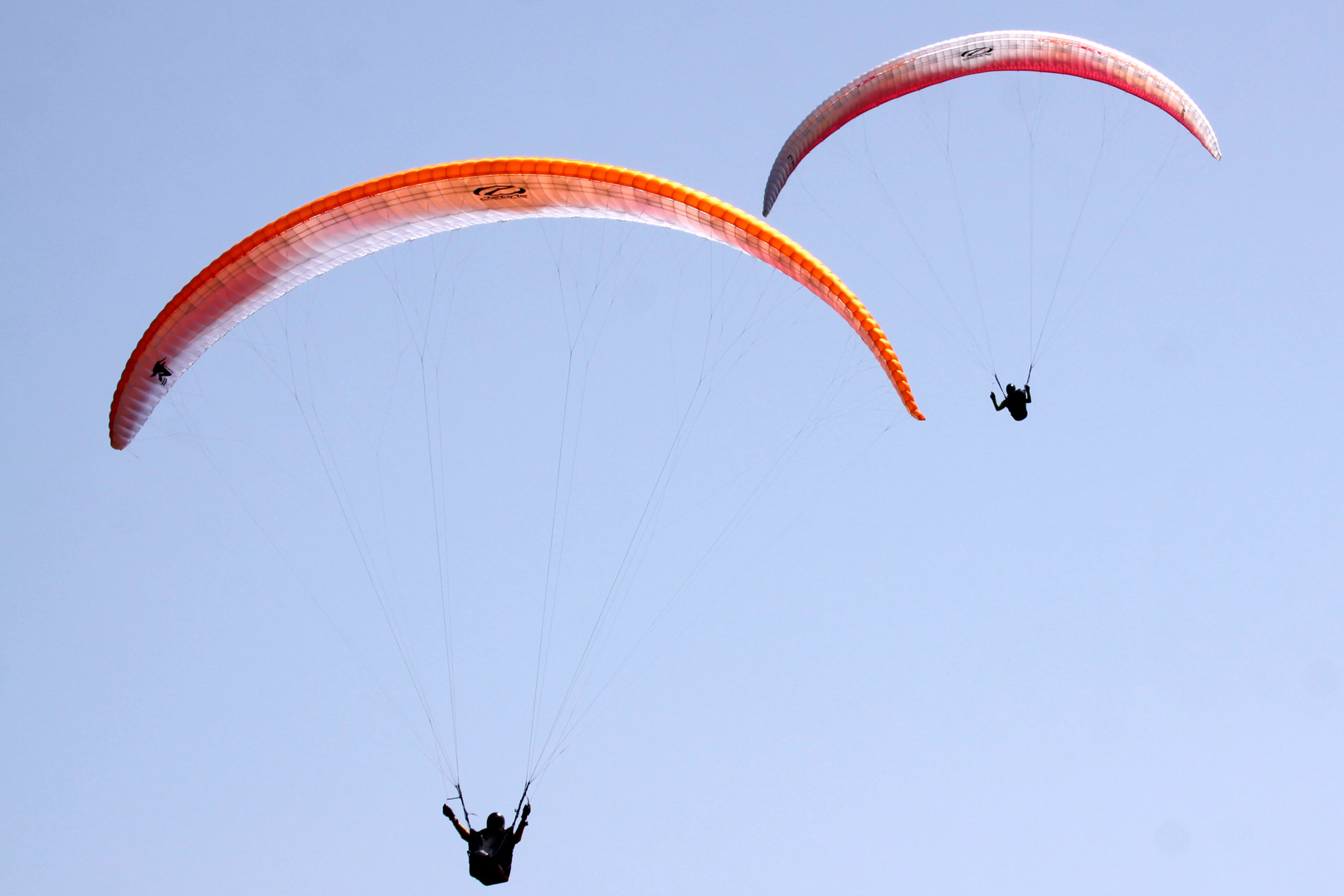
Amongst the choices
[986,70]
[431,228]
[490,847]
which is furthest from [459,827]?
[986,70]

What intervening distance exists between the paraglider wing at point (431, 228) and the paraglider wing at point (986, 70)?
819 cm

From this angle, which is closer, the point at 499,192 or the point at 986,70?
the point at 499,192

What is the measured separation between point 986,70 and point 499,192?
11424mm

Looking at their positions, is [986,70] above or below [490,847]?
above

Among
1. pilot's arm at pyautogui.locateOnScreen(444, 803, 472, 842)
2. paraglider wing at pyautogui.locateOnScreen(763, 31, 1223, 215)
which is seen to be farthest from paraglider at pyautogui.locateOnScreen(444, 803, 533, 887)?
paraglider wing at pyautogui.locateOnScreen(763, 31, 1223, 215)

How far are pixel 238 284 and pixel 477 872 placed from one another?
9.71 meters

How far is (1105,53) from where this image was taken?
32.6m

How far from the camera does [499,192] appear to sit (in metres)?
26.3

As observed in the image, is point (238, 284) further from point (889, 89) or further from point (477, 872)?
point (889, 89)

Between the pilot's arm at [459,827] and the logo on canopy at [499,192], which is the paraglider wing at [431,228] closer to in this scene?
the logo on canopy at [499,192]

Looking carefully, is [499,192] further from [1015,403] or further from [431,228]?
[1015,403]

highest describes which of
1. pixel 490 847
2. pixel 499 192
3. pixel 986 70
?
pixel 986 70

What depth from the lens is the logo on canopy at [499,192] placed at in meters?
26.2

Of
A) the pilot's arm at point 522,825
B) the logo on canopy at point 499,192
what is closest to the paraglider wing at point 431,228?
the logo on canopy at point 499,192
